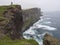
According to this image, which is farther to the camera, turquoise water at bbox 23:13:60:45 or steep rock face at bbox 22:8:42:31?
steep rock face at bbox 22:8:42:31

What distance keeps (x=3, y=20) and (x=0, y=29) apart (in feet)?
18.3

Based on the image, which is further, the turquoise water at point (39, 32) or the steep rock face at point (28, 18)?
the steep rock face at point (28, 18)

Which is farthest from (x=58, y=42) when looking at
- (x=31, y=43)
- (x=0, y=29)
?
(x=0, y=29)

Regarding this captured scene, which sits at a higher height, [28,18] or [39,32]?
[39,32]

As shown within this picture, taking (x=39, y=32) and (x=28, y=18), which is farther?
(x=28, y=18)

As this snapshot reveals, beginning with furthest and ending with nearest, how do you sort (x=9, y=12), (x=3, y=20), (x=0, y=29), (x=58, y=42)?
1. (x=9, y=12)
2. (x=3, y=20)
3. (x=0, y=29)
4. (x=58, y=42)

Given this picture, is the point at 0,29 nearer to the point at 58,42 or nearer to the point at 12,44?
the point at 12,44

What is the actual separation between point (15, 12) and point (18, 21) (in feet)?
16.4

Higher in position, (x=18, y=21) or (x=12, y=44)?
(x=12, y=44)

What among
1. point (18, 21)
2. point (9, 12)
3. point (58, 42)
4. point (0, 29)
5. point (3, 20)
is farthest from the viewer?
point (18, 21)

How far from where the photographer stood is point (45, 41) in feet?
87.9

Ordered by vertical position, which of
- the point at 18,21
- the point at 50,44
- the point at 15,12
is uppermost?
the point at 50,44

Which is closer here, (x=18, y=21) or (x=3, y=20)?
(x=3, y=20)

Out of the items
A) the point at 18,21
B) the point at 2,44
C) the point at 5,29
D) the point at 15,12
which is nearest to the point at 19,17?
the point at 18,21
